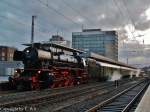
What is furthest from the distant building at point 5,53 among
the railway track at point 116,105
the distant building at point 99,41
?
the railway track at point 116,105

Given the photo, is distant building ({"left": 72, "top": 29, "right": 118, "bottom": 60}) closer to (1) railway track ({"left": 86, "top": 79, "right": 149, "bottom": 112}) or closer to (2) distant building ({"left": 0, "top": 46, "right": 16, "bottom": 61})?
(2) distant building ({"left": 0, "top": 46, "right": 16, "bottom": 61})

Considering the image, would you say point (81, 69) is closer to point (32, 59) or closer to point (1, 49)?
point (32, 59)

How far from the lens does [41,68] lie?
2764 centimetres

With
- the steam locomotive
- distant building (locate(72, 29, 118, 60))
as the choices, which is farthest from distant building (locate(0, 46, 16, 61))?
the steam locomotive

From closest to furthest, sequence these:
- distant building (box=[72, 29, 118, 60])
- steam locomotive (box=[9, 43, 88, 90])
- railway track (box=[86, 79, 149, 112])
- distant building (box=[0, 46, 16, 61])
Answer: railway track (box=[86, 79, 149, 112]) → steam locomotive (box=[9, 43, 88, 90]) → distant building (box=[0, 46, 16, 61]) → distant building (box=[72, 29, 118, 60])

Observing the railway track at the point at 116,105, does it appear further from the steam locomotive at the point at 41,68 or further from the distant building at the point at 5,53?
the distant building at the point at 5,53

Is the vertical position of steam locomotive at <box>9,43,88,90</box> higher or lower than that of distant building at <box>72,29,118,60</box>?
lower

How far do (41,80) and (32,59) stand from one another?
87.1 inches

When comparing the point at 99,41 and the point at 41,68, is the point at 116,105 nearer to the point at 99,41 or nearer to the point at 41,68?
the point at 41,68

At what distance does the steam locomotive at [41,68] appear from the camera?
2644 cm

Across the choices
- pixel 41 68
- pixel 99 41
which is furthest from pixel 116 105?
pixel 99 41

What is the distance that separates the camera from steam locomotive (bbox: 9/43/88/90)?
26.4m

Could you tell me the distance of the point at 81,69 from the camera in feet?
125

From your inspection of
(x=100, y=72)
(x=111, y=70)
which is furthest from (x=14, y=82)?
(x=111, y=70)
